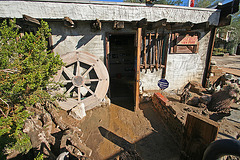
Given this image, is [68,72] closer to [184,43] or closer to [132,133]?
[132,133]

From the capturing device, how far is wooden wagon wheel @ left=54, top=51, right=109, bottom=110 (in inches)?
170

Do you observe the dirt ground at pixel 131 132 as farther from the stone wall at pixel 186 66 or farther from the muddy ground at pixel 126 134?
the stone wall at pixel 186 66

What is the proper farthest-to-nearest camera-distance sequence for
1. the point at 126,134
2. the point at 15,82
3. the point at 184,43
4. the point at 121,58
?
the point at 121,58
the point at 184,43
the point at 126,134
the point at 15,82

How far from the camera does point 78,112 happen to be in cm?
404

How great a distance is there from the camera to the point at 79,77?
4.45m

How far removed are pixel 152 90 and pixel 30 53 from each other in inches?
188

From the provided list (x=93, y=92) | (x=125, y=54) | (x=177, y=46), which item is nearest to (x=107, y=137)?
(x=93, y=92)

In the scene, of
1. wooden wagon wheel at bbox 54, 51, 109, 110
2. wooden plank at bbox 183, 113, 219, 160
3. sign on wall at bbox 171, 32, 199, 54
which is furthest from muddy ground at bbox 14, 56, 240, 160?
sign on wall at bbox 171, 32, 199, 54

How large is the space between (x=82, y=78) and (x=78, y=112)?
1.26 metres

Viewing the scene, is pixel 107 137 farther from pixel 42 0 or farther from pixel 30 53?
pixel 42 0

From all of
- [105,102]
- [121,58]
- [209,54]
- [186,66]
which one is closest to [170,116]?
[105,102]

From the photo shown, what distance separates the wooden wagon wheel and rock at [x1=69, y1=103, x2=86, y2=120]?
26 cm

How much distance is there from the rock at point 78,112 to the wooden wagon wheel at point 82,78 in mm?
264

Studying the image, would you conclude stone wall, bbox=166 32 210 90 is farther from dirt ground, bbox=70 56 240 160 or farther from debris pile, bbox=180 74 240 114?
dirt ground, bbox=70 56 240 160
